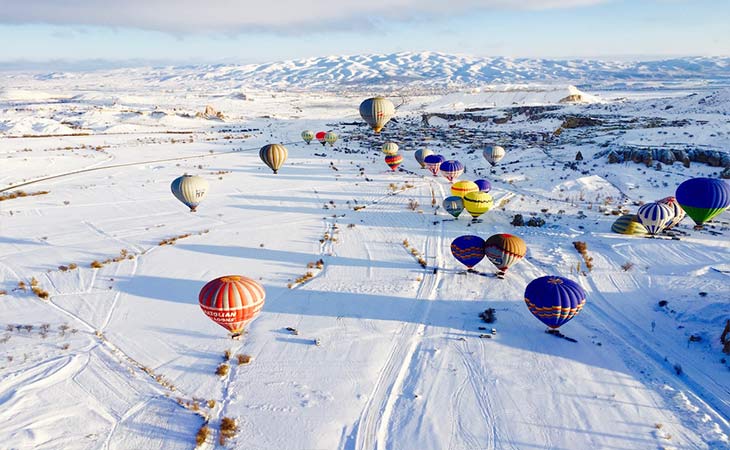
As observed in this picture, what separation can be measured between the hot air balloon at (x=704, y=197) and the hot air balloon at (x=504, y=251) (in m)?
9.34

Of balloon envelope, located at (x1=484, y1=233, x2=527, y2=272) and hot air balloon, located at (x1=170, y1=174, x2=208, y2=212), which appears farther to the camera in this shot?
hot air balloon, located at (x1=170, y1=174, x2=208, y2=212)

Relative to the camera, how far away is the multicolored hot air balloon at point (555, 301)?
14812 mm

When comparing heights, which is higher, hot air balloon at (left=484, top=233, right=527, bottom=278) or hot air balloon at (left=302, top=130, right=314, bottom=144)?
hot air balloon at (left=302, top=130, right=314, bottom=144)

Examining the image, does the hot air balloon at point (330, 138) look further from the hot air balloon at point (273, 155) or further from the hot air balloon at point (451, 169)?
the hot air balloon at point (451, 169)

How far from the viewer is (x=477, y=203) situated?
26422mm

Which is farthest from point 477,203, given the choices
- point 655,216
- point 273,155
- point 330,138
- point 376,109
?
point 330,138

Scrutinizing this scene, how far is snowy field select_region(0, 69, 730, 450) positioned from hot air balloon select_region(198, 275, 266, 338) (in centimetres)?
135

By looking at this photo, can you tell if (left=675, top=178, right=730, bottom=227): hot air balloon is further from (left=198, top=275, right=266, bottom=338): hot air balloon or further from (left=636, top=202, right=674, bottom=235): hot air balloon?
(left=198, top=275, right=266, bottom=338): hot air balloon

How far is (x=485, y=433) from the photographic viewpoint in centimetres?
1162

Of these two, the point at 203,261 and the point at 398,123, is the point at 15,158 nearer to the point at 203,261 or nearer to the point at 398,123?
the point at 203,261

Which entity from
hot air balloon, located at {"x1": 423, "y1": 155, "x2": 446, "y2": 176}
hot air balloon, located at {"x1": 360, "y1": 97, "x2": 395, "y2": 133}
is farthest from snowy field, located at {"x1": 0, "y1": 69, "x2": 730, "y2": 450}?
hot air balloon, located at {"x1": 360, "y1": 97, "x2": 395, "y2": 133}

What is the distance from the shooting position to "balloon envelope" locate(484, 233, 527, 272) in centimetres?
1908

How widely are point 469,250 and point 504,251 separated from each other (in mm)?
1489

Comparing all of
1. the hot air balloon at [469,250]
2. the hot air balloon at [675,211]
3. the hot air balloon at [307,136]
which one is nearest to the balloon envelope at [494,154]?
the hot air balloon at [675,211]
